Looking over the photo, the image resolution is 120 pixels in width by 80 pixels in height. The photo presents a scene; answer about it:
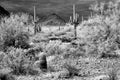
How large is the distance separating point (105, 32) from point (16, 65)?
14595 millimetres

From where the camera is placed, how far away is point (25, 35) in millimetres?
23141

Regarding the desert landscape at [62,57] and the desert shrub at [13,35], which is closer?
the desert landscape at [62,57]

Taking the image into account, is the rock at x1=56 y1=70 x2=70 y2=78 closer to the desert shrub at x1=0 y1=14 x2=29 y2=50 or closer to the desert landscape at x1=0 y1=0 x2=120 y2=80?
the desert landscape at x1=0 y1=0 x2=120 y2=80

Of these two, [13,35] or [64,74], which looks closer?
[64,74]

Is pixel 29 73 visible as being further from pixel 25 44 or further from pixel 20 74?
pixel 25 44

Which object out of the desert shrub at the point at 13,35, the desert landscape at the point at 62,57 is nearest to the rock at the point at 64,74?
the desert landscape at the point at 62,57

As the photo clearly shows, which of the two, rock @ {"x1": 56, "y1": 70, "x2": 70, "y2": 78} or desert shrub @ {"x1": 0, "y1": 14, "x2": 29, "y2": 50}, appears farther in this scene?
desert shrub @ {"x1": 0, "y1": 14, "x2": 29, "y2": 50}

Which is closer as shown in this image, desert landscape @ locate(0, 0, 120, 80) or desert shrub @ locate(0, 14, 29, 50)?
desert landscape @ locate(0, 0, 120, 80)

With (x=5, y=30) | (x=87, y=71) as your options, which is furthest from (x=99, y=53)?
(x=5, y=30)

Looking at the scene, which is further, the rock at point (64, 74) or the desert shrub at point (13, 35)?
the desert shrub at point (13, 35)

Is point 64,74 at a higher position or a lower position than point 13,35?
higher

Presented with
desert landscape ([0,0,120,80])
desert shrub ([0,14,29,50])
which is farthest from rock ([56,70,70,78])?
desert shrub ([0,14,29,50])

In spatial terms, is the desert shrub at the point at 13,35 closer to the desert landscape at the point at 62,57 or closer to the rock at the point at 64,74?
the desert landscape at the point at 62,57

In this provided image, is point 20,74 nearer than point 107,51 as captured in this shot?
Yes
